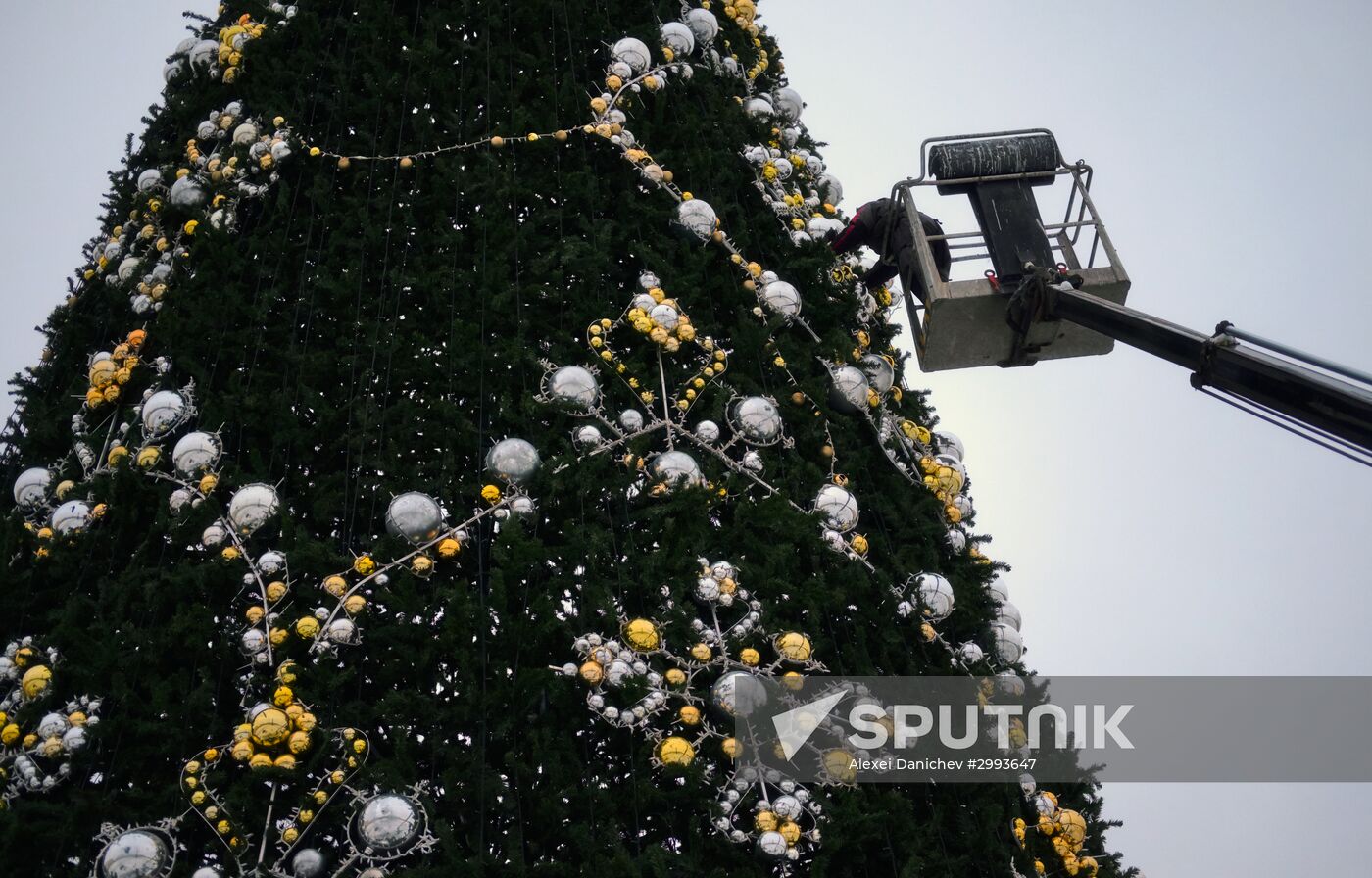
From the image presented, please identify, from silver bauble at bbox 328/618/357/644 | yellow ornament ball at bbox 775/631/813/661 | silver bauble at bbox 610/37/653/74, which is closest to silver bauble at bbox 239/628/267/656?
silver bauble at bbox 328/618/357/644

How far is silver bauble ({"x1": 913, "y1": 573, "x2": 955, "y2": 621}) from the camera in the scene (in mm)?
3414

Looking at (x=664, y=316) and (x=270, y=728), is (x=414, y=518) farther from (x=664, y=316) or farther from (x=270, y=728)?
(x=664, y=316)

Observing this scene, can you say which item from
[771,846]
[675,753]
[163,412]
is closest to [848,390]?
[675,753]

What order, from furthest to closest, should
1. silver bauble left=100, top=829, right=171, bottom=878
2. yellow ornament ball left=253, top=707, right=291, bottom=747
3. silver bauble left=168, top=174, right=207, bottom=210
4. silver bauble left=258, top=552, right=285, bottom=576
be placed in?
silver bauble left=168, top=174, right=207, bottom=210
silver bauble left=258, top=552, right=285, bottom=576
yellow ornament ball left=253, top=707, right=291, bottom=747
silver bauble left=100, top=829, right=171, bottom=878

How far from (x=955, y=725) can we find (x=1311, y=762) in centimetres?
144

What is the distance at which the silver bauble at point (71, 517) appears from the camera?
328cm

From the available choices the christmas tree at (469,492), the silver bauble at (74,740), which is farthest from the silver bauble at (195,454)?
the silver bauble at (74,740)

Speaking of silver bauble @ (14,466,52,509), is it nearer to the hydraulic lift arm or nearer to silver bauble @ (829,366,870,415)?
silver bauble @ (829,366,870,415)

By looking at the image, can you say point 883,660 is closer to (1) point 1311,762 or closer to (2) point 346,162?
(1) point 1311,762

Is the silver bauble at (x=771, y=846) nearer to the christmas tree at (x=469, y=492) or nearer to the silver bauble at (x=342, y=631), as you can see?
the christmas tree at (x=469, y=492)

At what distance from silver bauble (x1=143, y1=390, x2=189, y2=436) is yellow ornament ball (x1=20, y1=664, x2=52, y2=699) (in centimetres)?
67

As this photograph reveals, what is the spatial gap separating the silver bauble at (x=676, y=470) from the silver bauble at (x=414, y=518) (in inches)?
21.8

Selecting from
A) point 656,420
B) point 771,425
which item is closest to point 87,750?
point 656,420

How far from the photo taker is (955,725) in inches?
130
